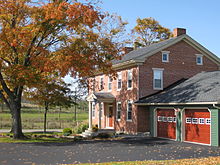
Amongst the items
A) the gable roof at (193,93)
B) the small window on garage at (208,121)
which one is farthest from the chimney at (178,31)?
the small window on garage at (208,121)

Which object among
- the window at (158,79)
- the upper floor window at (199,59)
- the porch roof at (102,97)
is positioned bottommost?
the porch roof at (102,97)

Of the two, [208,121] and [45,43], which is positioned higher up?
[45,43]

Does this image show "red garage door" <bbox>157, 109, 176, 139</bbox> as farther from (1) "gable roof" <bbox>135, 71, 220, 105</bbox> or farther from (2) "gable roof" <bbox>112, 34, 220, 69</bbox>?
(2) "gable roof" <bbox>112, 34, 220, 69</bbox>

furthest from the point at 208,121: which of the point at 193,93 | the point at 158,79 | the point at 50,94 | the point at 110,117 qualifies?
the point at 50,94

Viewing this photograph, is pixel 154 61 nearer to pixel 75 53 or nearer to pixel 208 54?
pixel 208 54

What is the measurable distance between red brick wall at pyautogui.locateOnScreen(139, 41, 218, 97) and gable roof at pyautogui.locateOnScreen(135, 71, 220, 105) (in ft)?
4.88

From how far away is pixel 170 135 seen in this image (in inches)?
1008

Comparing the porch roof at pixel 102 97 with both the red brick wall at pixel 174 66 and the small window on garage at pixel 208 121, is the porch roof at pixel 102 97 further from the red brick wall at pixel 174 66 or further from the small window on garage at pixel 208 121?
the small window on garage at pixel 208 121

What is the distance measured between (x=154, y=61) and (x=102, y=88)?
888 centimetres

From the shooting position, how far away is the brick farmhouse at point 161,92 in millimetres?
23658

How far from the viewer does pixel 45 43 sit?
2548 cm

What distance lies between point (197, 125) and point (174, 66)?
950 cm

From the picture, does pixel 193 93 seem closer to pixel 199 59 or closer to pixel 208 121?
pixel 208 121

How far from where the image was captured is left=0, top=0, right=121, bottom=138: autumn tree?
22.2 metres
